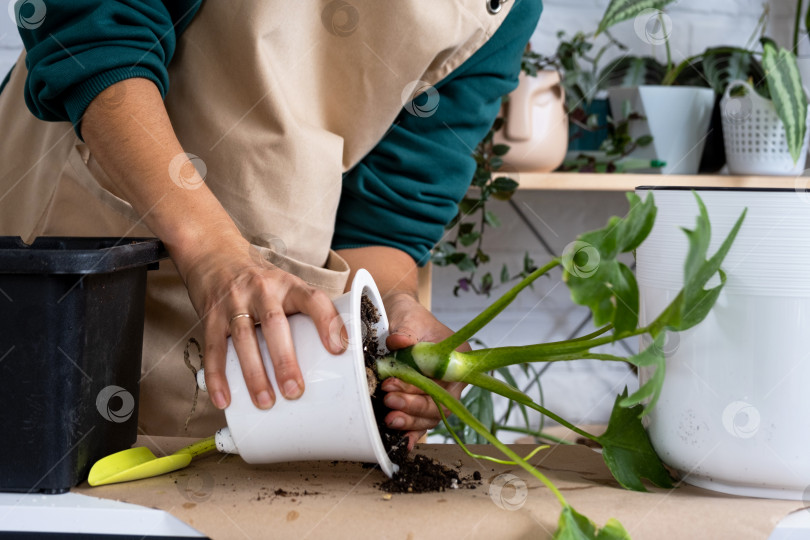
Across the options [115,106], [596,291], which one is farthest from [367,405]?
[115,106]

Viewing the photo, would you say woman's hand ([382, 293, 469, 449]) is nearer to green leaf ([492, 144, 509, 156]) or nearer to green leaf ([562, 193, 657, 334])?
green leaf ([562, 193, 657, 334])

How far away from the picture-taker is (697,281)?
0.42 metres

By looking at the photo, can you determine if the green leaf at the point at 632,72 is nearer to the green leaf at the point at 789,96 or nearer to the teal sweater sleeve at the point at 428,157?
the green leaf at the point at 789,96

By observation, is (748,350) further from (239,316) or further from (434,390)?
(239,316)

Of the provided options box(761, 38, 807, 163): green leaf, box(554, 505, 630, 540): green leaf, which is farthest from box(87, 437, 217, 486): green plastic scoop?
box(761, 38, 807, 163): green leaf

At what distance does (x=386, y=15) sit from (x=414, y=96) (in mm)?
89

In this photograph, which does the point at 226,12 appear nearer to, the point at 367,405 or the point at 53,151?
the point at 53,151

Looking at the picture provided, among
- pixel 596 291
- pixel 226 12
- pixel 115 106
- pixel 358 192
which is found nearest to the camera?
pixel 596 291

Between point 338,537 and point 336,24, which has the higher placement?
point 336,24

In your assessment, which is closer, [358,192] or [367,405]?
[367,405]

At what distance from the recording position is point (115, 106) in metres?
0.58

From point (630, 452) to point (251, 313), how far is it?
25cm

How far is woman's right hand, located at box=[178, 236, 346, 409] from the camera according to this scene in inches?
17.7

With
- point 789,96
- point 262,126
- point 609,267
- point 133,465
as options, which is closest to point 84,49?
point 262,126
